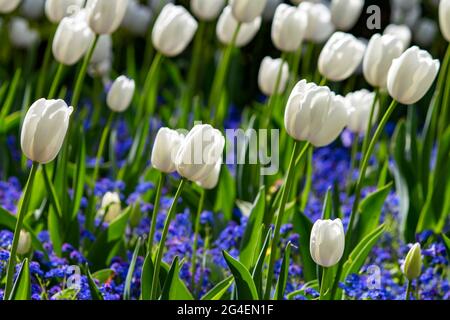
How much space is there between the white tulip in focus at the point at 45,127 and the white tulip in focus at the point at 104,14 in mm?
779

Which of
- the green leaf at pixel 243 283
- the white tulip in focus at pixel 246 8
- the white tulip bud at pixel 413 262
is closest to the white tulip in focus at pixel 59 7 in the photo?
the white tulip in focus at pixel 246 8

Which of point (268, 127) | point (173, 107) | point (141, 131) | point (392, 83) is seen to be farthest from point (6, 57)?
point (392, 83)

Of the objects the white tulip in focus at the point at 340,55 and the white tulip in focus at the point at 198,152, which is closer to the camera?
the white tulip in focus at the point at 198,152

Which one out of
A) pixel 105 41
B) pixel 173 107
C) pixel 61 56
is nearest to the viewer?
pixel 61 56

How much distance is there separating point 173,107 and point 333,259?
7.15 ft

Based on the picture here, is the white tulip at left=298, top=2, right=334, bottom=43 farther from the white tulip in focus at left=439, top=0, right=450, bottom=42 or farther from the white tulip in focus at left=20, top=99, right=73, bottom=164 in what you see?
the white tulip in focus at left=20, top=99, right=73, bottom=164

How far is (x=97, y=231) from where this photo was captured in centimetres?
271

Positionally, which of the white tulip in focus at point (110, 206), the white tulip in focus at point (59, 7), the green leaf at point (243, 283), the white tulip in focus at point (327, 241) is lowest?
the green leaf at point (243, 283)

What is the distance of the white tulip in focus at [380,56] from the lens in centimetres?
248

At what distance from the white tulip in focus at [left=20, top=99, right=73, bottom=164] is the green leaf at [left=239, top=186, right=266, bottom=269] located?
0.69 meters

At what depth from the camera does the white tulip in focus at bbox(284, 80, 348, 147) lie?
195 cm

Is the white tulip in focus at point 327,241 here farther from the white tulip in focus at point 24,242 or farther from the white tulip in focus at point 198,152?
the white tulip in focus at point 24,242

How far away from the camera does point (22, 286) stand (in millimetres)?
2006

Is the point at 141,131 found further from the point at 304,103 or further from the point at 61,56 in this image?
the point at 304,103
